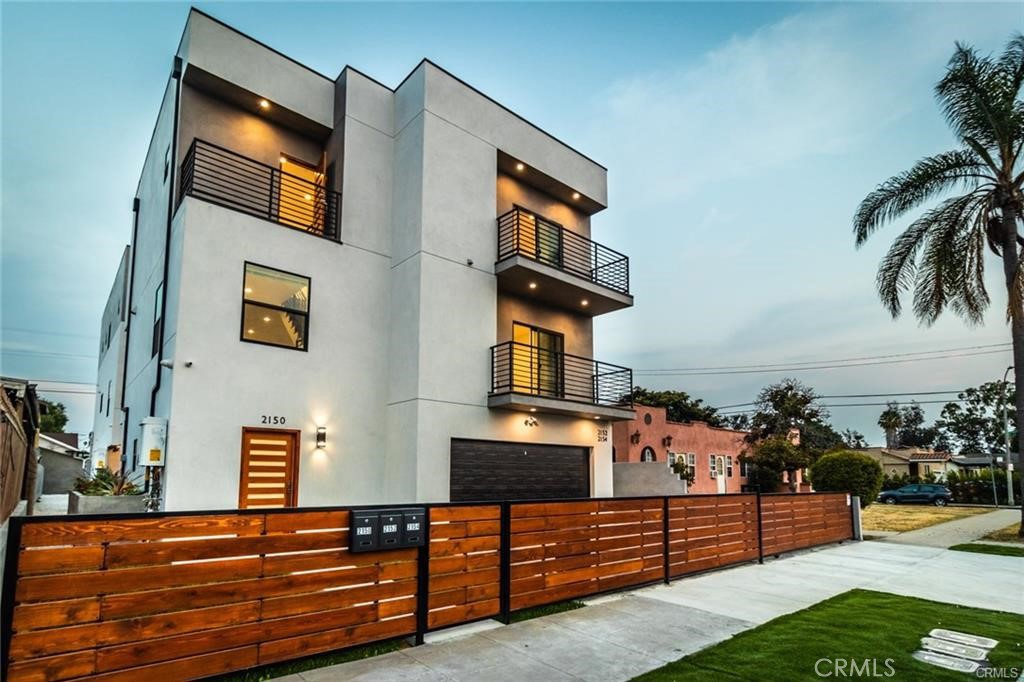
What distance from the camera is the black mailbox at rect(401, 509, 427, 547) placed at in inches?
214

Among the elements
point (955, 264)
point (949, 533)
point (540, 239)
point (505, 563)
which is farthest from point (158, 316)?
point (949, 533)

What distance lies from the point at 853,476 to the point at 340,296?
599 inches

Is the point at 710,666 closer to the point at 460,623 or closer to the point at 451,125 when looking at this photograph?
the point at 460,623

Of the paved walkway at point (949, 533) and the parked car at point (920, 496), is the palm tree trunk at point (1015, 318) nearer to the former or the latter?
the paved walkway at point (949, 533)

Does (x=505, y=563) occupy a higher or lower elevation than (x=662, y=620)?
higher

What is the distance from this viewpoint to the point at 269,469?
956 cm

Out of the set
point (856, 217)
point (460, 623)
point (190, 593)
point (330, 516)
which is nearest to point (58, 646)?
point (190, 593)

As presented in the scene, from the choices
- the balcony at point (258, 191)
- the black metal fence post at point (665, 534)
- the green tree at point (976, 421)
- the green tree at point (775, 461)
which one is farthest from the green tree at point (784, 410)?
the green tree at point (976, 421)

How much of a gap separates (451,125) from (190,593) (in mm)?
10246

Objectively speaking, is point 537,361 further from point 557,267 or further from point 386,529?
point 386,529

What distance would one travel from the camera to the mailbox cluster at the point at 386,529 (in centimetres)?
515

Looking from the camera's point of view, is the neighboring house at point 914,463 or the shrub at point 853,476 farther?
the neighboring house at point 914,463

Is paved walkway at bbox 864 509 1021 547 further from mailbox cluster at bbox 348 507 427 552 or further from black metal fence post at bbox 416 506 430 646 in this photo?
mailbox cluster at bbox 348 507 427 552

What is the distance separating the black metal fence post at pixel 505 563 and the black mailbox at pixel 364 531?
58.3 inches
